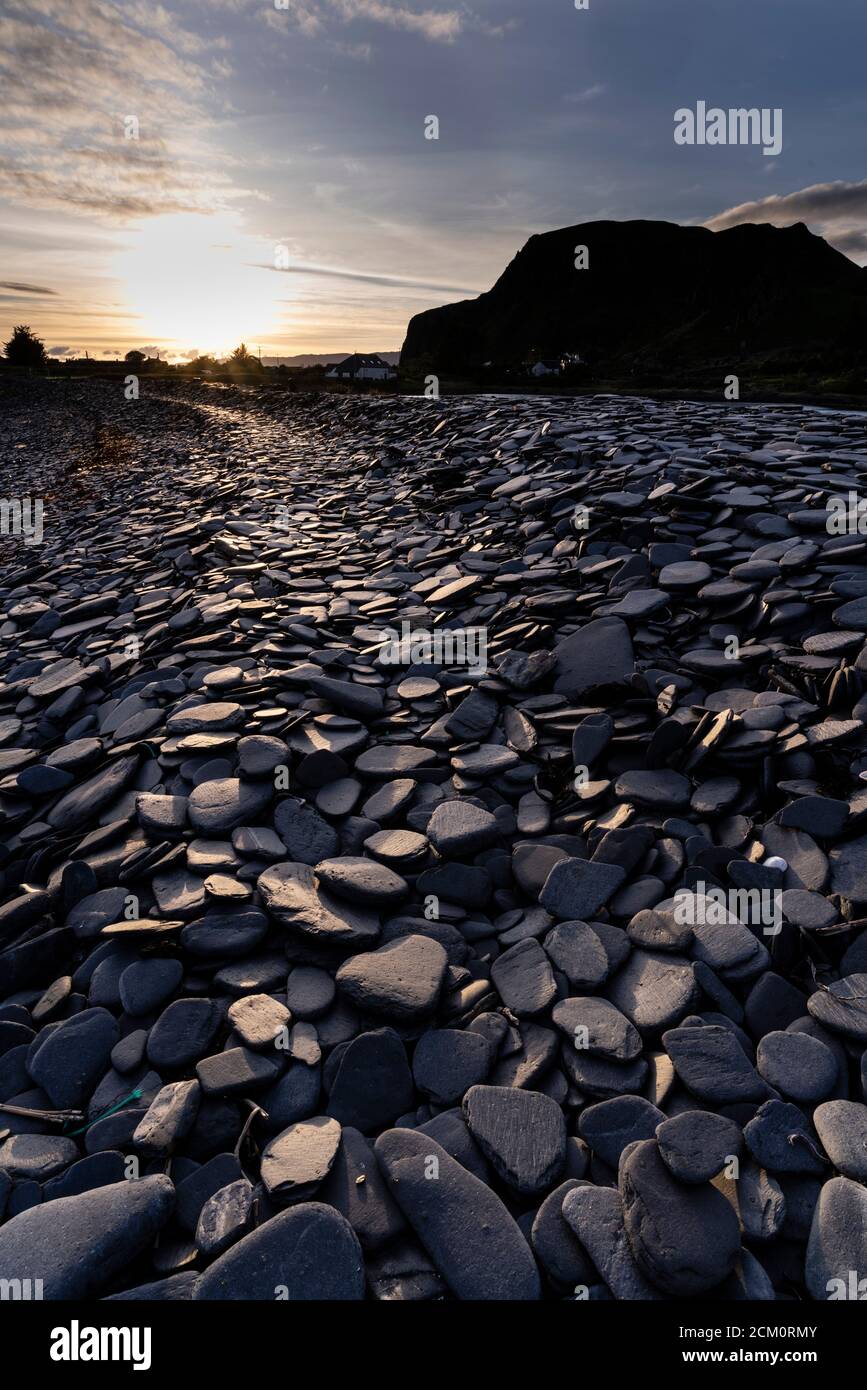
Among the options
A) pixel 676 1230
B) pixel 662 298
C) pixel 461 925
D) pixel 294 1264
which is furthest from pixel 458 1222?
pixel 662 298

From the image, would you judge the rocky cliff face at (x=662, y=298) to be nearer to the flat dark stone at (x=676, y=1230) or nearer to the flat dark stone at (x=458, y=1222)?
the flat dark stone at (x=676, y=1230)

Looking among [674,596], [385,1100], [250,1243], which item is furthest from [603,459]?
[250,1243]

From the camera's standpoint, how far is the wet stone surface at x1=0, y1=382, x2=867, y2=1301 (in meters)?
1.97

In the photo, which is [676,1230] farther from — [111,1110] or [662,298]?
[662,298]

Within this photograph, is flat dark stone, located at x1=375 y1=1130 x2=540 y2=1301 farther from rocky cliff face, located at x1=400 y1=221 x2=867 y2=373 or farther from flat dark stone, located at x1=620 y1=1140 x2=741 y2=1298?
rocky cliff face, located at x1=400 y1=221 x2=867 y2=373

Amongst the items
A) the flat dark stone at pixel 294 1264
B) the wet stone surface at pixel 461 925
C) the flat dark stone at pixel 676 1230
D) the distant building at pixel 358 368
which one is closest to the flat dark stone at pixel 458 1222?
the wet stone surface at pixel 461 925

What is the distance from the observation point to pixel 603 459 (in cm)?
796

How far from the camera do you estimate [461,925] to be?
3.01 m

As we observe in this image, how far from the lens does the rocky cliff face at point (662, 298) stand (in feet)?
295

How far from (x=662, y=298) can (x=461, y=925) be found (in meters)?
152

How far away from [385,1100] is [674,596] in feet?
12.6

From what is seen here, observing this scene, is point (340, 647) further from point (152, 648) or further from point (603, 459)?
point (603, 459)

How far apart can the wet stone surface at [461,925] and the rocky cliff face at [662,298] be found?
82.5 meters

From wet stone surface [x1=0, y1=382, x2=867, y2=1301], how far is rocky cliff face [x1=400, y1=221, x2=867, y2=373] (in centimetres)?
8247
